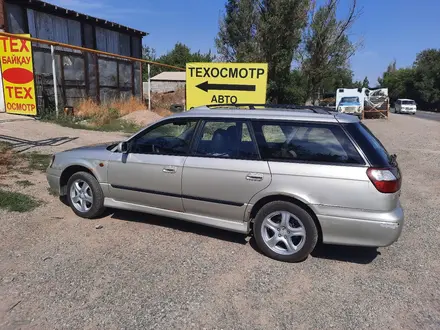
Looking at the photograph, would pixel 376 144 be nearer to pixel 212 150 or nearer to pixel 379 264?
pixel 379 264

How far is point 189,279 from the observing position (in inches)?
139

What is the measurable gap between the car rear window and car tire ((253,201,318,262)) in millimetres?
855

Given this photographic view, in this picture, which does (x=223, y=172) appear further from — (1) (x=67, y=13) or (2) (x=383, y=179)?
(1) (x=67, y=13)

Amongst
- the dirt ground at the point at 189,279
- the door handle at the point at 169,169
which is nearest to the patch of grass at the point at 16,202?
the dirt ground at the point at 189,279

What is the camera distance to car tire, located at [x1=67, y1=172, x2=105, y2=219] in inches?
194

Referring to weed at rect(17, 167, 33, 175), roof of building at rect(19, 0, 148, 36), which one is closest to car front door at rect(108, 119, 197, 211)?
weed at rect(17, 167, 33, 175)

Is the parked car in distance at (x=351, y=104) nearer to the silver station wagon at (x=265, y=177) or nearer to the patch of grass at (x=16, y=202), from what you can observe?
the silver station wagon at (x=265, y=177)

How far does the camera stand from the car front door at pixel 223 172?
397cm

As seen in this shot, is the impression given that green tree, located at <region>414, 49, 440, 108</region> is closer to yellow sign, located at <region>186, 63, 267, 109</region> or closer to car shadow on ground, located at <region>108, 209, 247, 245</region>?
yellow sign, located at <region>186, 63, 267, 109</region>

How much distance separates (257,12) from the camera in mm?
23109

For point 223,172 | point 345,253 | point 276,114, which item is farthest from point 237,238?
A: point 276,114

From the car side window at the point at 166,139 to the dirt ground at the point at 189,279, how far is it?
1.04m

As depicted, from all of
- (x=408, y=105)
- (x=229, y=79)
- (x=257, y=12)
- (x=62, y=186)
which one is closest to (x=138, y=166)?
(x=62, y=186)

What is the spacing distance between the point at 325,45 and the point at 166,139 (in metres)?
23.9
